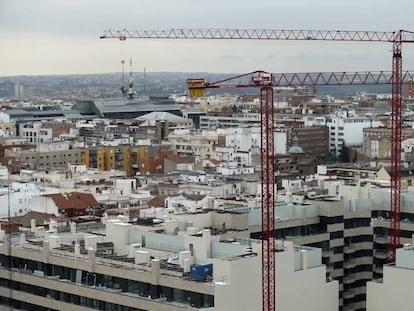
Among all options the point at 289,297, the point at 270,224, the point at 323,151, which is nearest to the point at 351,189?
the point at 270,224

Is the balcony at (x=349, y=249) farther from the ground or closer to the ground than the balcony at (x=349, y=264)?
farther from the ground

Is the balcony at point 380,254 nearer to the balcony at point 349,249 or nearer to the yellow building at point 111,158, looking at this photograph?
the balcony at point 349,249

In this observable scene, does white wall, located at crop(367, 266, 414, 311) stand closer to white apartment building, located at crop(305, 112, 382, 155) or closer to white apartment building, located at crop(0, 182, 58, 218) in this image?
white apartment building, located at crop(0, 182, 58, 218)

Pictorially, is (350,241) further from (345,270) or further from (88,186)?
(88,186)

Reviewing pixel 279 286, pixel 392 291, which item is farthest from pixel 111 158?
pixel 392 291

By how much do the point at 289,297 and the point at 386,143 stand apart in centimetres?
3802

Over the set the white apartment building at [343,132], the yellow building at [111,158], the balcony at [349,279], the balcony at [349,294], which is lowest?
the balcony at [349,294]

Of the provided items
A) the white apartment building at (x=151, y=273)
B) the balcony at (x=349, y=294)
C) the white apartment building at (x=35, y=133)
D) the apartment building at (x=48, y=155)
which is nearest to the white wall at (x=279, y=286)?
the white apartment building at (x=151, y=273)

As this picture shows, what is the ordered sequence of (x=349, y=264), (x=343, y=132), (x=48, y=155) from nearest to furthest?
(x=349, y=264)
(x=48, y=155)
(x=343, y=132)

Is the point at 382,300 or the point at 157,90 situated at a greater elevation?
the point at 157,90

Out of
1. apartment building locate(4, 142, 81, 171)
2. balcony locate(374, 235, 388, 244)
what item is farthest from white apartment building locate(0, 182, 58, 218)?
apartment building locate(4, 142, 81, 171)

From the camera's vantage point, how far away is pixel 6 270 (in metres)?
20.1

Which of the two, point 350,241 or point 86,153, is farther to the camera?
point 86,153

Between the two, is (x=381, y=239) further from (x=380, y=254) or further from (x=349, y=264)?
(x=349, y=264)
